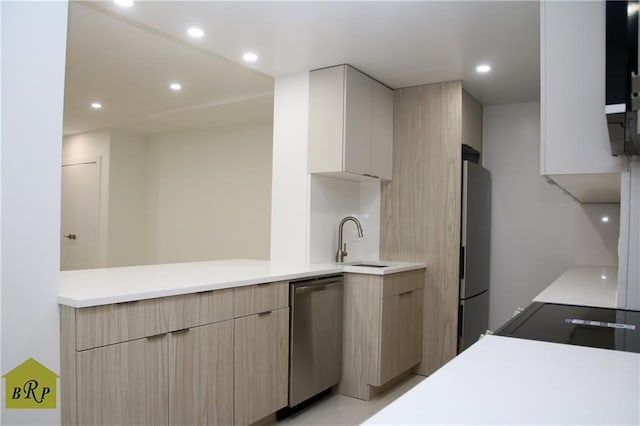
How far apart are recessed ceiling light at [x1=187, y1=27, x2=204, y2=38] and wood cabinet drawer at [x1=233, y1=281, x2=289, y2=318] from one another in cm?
146

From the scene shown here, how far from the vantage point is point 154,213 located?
6426 mm

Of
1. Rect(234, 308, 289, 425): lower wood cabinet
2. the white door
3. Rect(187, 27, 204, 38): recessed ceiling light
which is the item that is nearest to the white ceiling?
Rect(187, 27, 204, 38): recessed ceiling light

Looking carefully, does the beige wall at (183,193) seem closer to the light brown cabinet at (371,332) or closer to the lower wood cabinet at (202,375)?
the light brown cabinet at (371,332)

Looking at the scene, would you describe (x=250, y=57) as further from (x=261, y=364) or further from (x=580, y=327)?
(x=580, y=327)

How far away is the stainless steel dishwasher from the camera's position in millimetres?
2648

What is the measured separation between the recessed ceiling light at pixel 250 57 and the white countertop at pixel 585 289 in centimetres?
218

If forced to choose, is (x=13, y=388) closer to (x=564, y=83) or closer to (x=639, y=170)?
(x=564, y=83)

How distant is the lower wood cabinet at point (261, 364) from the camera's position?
229 centimetres

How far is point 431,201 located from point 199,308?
6.90ft

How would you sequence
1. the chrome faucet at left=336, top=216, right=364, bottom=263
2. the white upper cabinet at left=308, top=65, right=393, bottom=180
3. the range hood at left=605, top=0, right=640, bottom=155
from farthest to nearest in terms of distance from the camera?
the chrome faucet at left=336, top=216, right=364, bottom=263
the white upper cabinet at left=308, top=65, right=393, bottom=180
the range hood at left=605, top=0, right=640, bottom=155

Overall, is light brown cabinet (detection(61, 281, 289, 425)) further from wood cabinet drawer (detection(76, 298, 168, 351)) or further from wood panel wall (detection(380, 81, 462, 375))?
wood panel wall (detection(380, 81, 462, 375))

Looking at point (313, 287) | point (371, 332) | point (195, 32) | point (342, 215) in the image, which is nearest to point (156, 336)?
point (313, 287)

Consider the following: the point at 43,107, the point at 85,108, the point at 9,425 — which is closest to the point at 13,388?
the point at 9,425

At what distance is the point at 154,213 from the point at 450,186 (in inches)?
174
